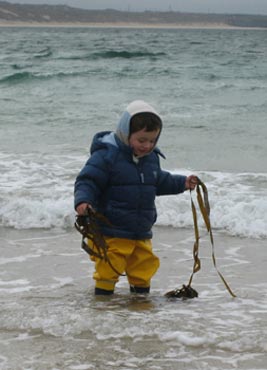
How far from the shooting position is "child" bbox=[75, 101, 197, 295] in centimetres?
423

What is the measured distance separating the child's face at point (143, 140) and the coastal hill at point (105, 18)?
6068 inches

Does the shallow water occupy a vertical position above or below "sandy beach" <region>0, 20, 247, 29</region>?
above

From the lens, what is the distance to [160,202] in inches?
323

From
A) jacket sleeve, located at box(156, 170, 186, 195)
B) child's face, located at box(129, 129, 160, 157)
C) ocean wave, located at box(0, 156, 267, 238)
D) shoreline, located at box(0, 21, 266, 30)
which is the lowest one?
shoreline, located at box(0, 21, 266, 30)

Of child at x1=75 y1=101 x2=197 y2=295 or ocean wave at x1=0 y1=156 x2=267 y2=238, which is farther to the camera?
ocean wave at x1=0 y1=156 x2=267 y2=238

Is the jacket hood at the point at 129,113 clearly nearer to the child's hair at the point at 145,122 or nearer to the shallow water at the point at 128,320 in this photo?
the child's hair at the point at 145,122

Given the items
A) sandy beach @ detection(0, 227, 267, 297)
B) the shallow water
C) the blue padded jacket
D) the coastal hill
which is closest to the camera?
the shallow water

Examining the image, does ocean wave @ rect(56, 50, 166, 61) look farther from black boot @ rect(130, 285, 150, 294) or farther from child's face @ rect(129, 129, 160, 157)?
child's face @ rect(129, 129, 160, 157)

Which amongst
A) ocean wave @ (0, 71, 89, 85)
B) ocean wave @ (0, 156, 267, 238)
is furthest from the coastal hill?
ocean wave @ (0, 156, 267, 238)

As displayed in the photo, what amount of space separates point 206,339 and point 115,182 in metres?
1.02

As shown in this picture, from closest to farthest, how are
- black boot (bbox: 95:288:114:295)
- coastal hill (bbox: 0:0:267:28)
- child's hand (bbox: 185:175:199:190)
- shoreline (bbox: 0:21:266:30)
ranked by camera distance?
1. child's hand (bbox: 185:175:199:190)
2. black boot (bbox: 95:288:114:295)
3. shoreline (bbox: 0:21:266:30)
4. coastal hill (bbox: 0:0:267:28)

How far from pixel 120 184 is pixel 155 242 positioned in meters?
2.69

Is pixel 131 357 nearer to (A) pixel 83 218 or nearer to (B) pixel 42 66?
(A) pixel 83 218

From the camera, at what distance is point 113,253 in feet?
14.5
